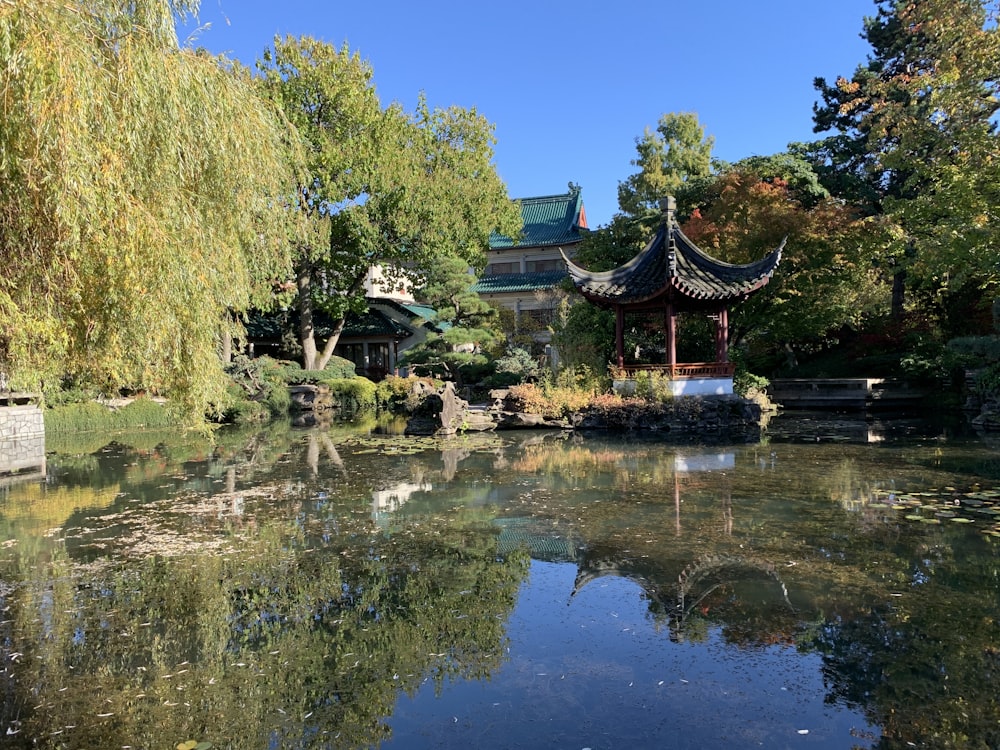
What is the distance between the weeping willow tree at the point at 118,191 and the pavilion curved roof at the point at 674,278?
974cm

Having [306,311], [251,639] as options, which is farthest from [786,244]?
[251,639]

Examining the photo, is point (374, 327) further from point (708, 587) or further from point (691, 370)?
point (708, 587)

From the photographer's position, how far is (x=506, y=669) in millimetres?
3383

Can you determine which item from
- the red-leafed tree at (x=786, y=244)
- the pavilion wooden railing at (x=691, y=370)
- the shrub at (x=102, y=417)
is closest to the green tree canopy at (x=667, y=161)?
the red-leafed tree at (x=786, y=244)

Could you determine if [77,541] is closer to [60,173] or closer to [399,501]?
[399,501]

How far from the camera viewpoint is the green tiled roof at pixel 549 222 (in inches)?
1233

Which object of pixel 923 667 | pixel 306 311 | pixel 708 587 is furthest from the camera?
pixel 306 311

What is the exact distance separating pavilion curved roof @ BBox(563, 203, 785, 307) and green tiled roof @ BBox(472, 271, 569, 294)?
44.2 feet

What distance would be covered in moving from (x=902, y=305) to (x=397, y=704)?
2196 centimetres

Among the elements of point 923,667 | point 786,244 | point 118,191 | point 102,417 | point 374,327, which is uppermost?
point 786,244

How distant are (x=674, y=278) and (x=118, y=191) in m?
11.3

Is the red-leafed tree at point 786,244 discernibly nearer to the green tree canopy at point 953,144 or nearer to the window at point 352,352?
the green tree canopy at point 953,144

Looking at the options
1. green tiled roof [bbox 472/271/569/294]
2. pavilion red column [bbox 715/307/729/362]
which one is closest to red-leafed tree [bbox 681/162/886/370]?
pavilion red column [bbox 715/307/729/362]

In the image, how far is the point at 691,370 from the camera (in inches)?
571
